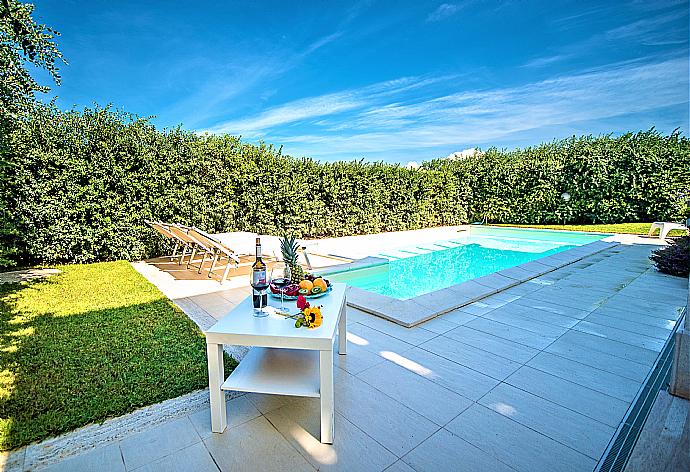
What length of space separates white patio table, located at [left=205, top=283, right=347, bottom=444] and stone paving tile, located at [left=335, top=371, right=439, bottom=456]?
28cm

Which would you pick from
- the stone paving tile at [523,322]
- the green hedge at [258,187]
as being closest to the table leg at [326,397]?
the stone paving tile at [523,322]

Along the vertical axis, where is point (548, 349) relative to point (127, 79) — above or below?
below

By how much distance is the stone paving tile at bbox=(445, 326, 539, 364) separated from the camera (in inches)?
110

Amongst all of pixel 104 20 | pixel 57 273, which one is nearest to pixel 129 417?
pixel 57 273

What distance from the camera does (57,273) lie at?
5793 millimetres

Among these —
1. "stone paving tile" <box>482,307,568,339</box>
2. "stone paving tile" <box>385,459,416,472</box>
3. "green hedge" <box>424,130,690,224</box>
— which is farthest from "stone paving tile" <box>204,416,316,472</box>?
"green hedge" <box>424,130,690,224</box>

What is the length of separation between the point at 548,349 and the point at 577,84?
10963 millimetres

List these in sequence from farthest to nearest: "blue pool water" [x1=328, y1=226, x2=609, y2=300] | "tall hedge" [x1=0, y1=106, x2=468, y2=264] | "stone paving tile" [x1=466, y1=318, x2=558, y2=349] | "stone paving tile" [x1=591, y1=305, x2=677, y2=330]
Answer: "blue pool water" [x1=328, y1=226, x2=609, y2=300] → "tall hedge" [x1=0, y1=106, x2=468, y2=264] → "stone paving tile" [x1=591, y1=305, x2=677, y2=330] → "stone paving tile" [x1=466, y1=318, x2=558, y2=349]

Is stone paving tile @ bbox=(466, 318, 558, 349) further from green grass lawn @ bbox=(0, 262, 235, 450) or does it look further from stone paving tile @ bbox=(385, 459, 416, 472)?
green grass lawn @ bbox=(0, 262, 235, 450)

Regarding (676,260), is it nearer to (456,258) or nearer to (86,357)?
(456,258)

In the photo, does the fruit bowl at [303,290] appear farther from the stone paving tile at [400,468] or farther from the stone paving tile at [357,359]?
the stone paving tile at [400,468]

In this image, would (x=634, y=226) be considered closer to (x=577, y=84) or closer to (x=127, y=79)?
(x=577, y=84)

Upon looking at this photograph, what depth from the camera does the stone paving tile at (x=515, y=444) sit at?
1671 millimetres

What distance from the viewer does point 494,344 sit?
299 cm
